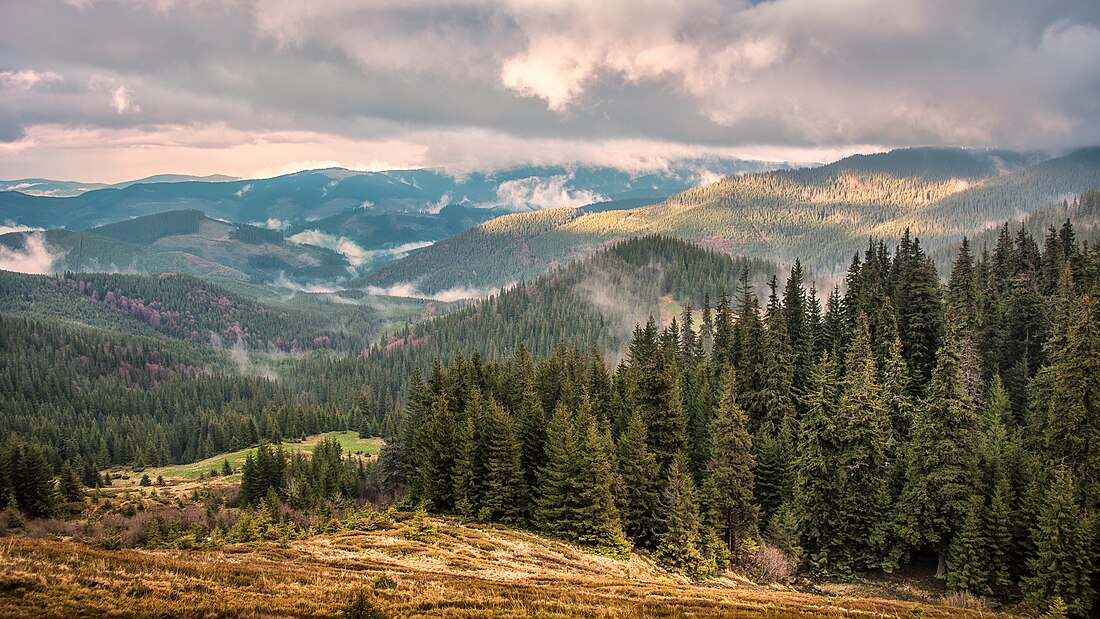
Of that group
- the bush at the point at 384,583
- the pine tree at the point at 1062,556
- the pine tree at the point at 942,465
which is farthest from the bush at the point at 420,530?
the pine tree at the point at 1062,556

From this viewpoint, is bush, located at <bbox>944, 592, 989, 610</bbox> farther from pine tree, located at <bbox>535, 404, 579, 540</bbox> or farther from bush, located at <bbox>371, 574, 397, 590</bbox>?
bush, located at <bbox>371, 574, 397, 590</bbox>

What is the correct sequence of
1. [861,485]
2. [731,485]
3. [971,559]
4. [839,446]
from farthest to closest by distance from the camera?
1. [731,485]
2. [839,446]
3. [861,485]
4. [971,559]

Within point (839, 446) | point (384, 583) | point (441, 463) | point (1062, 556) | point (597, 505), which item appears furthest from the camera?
point (441, 463)

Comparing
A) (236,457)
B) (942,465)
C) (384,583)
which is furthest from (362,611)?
(236,457)

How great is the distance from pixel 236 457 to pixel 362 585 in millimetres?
137166

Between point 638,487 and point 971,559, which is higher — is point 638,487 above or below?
above

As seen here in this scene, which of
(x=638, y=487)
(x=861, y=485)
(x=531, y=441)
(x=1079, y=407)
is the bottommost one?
(x=638, y=487)

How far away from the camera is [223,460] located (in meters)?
147

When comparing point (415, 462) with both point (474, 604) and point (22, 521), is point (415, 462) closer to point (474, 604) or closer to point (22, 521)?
point (22, 521)

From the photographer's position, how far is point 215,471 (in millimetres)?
134000

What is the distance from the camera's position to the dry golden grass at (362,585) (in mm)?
26094

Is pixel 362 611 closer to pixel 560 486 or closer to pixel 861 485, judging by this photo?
pixel 560 486

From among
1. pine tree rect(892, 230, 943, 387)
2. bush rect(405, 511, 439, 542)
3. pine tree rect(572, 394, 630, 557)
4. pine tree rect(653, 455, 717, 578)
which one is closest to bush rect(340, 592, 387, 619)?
bush rect(405, 511, 439, 542)

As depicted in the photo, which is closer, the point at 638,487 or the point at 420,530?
the point at 420,530
